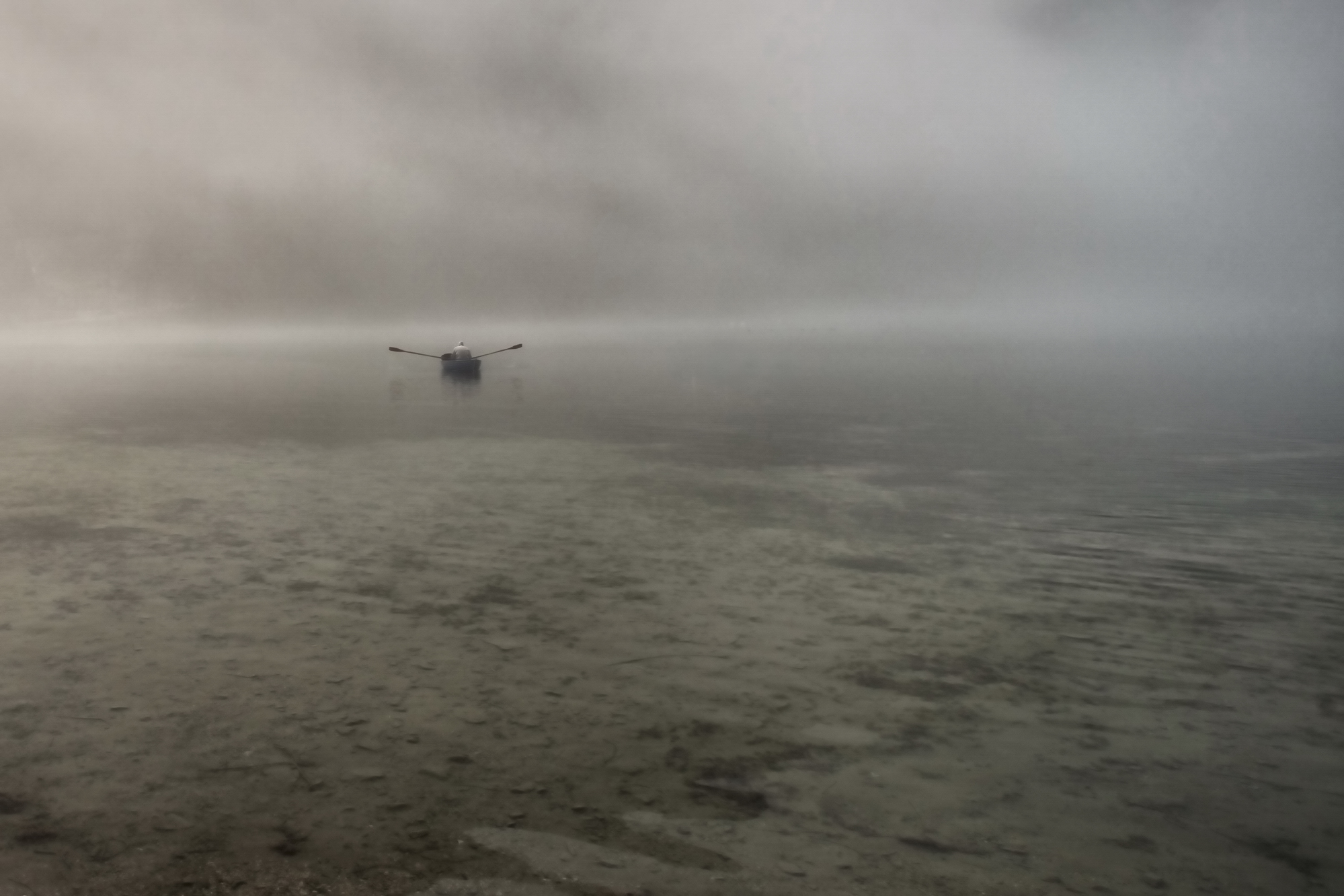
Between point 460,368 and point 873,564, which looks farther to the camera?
point 460,368

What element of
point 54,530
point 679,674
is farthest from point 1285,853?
point 54,530

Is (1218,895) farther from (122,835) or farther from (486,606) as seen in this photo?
(486,606)

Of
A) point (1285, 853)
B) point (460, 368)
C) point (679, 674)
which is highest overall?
point (460, 368)

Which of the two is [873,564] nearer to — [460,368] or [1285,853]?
[1285,853]

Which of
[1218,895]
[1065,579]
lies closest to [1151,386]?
[1065,579]

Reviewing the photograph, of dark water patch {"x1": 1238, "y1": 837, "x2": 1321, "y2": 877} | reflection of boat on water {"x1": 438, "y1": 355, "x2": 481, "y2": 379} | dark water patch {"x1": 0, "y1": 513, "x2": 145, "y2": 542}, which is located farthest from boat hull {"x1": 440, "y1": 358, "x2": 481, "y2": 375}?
dark water patch {"x1": 1238, "y1": 837, "x2": 1321, "y2": 877}

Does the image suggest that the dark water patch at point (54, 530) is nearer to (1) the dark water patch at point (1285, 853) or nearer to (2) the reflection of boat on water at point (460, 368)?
(1) the dark water patch at point (1285, 853)
